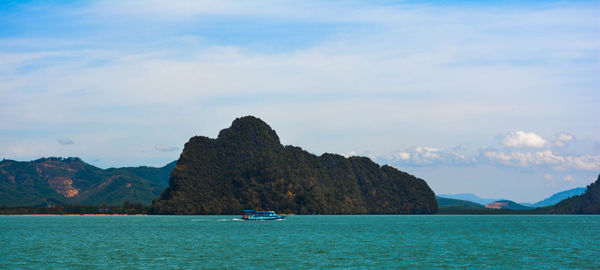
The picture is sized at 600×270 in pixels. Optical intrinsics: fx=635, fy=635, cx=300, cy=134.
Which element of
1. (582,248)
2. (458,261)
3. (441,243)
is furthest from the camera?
(441,243)

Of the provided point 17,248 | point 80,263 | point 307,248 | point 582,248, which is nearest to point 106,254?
point 80,263

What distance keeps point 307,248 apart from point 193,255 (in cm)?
2404

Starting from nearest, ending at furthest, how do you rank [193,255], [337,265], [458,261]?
[337,265]
[458,261]
[193,255]

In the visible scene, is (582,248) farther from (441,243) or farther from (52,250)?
(52,250)

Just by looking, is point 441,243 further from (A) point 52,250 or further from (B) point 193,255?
(A) point 52,250

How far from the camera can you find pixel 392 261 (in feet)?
325

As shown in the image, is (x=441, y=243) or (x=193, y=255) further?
(x=441, y=243)

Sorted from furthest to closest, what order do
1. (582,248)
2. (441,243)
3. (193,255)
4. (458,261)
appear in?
(441,243) → (582,248) → (193,255) → (458,261)

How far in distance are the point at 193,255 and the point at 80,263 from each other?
19.1m

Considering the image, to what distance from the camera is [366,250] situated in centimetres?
11669

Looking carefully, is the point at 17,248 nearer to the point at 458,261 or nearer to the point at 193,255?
the point at 193,255

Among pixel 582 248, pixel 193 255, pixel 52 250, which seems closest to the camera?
pixel 193 255

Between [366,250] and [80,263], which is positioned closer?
[80,263]

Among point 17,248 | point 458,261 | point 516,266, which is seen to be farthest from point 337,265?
point 17,248
